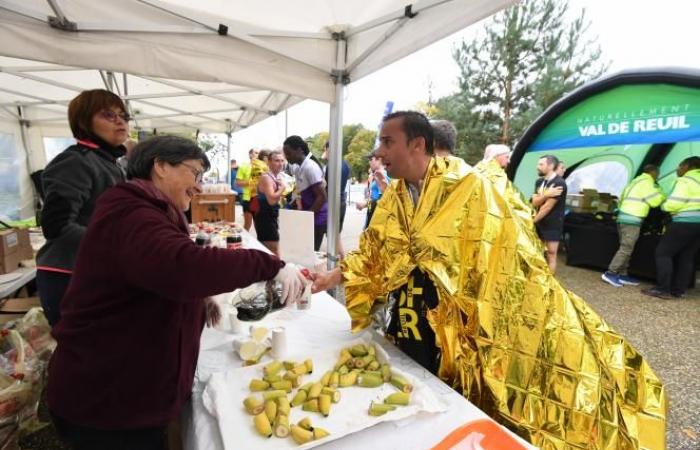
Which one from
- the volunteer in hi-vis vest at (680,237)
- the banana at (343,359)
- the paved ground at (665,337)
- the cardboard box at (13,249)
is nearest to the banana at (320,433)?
the banana at (343,359)

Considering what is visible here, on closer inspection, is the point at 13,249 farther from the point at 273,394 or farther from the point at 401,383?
the point at 401,383

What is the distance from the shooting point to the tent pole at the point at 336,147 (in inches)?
114

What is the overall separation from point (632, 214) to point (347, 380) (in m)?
6.15

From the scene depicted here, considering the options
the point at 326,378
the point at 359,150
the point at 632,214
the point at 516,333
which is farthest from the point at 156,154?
the point at 359,150

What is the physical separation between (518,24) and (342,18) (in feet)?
65.0

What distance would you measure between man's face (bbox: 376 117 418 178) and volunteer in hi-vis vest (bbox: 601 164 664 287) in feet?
18.3

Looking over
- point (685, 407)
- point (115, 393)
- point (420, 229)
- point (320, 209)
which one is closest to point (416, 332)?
point (420, 229)

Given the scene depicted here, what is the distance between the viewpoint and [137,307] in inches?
37.3

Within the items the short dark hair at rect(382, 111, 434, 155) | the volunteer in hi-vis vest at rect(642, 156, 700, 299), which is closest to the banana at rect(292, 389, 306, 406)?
the short dark hair at rect(382, 111, 434, 155)

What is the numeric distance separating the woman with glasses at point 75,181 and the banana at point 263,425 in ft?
4.37

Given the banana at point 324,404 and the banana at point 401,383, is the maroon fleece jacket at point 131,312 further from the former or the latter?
the banana at point 401,383

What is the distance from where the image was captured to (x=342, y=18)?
2533 mm

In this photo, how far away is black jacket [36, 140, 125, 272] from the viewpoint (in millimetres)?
1630

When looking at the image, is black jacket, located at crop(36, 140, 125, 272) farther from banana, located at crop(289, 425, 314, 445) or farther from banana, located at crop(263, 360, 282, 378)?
banana, located at crop(289, 425, 314, 445)
